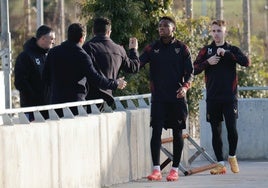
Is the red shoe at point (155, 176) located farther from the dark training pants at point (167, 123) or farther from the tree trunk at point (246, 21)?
the tree trunk at point (246, 21)

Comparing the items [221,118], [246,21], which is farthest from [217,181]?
[246,21]

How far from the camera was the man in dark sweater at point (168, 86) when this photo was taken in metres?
14.4

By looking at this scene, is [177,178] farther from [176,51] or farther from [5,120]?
[5,120]

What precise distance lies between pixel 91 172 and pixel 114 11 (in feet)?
24.6

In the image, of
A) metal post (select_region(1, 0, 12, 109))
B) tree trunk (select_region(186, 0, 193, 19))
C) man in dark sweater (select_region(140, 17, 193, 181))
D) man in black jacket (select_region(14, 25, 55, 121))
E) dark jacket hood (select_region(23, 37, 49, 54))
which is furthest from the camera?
tree trunk (select_region(186, 0, 193, 19))

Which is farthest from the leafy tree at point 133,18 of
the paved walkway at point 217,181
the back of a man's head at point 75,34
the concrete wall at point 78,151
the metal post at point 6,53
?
the back of a man's head at point 75,34

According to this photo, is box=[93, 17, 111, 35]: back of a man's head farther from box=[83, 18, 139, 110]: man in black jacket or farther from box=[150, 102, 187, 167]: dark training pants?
box=[150, 102, 187, 167]: dark training pants

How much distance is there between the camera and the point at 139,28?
20672 millimetres

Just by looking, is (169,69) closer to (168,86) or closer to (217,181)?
(168,86)

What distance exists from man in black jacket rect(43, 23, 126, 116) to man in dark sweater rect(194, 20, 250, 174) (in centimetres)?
221

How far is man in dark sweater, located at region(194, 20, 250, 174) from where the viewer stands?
15328mm

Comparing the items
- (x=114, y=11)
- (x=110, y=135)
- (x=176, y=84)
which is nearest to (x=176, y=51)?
(x=176, y=84)

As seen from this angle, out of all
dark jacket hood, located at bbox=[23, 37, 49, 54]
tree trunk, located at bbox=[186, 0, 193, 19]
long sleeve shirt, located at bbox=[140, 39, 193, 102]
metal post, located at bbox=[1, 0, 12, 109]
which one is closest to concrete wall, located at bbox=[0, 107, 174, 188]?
long sleeve shirt, located at bbox=[140, 39, 193, 102]

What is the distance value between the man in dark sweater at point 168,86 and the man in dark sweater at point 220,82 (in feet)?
2.82
